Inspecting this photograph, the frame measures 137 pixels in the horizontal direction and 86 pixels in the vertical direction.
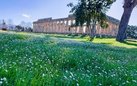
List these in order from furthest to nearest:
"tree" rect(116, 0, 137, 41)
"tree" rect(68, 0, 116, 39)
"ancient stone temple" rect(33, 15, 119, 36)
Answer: "ancient stone temple" rect(33, 15, 119, 36)
"tree" rect(68, 0, 116, 39)
"tree" rect(116, 0, 137, 41)

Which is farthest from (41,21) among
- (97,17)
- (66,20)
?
(97,17)

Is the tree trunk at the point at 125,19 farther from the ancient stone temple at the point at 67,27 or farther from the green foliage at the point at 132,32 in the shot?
the green foliage at the point at 132,32

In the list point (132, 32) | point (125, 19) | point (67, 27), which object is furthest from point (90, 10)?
point (67, 27)

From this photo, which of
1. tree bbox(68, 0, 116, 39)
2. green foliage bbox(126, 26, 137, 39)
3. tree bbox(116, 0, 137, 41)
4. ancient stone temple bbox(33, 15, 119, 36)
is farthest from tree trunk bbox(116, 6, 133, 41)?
green foliage bbox(126, 26, 137, 39)

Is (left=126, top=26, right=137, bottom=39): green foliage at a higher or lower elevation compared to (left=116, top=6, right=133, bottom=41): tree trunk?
lower

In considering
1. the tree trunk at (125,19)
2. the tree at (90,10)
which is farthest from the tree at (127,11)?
the tree at (90,10)

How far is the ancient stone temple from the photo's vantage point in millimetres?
76062

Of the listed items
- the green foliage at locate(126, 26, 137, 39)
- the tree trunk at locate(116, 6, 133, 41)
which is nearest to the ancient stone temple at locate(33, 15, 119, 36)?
the green foliage at locate(126, 26, 137, 39)

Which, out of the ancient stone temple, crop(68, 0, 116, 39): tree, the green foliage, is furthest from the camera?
the ancient stone temple

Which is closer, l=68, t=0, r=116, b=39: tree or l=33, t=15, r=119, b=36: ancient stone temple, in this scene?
l=68, t=0, r=116, b=39: tree

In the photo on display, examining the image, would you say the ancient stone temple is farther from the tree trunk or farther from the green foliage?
the tree trunk

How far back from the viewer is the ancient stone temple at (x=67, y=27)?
76.1 meters

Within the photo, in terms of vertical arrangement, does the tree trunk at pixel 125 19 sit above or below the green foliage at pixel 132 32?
above

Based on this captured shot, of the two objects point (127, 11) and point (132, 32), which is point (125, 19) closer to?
point (127, 11)
